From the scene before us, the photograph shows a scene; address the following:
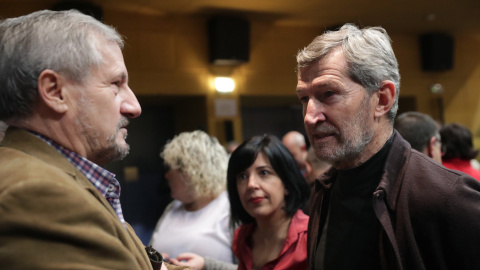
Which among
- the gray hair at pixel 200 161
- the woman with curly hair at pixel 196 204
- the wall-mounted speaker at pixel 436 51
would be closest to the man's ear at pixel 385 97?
the woman with curly hair at pixel 196 204

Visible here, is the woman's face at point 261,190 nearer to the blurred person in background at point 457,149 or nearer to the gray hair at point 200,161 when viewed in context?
the gray hair at point 200,161

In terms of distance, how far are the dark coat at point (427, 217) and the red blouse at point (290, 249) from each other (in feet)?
2.52

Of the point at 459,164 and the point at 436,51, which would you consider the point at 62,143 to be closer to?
the point at 459,164

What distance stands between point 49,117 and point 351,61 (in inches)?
33.7

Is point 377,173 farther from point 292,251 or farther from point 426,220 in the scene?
point 292,251

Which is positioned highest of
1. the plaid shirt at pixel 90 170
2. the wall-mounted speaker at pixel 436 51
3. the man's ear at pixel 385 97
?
the wall-mounted speaker at pixel 436 51

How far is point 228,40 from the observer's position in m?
5.91

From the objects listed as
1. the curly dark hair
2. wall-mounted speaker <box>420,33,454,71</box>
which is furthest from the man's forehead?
wall-mounted speaker <box>420,33,454,71</box>

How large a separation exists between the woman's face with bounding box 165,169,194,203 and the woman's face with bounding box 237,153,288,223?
2.21 ft

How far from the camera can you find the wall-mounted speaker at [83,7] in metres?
4.87

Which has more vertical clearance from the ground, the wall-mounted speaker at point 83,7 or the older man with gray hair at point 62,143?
the wall-mounted speaker at point 83,7

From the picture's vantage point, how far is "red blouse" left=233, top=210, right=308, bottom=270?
2.00 meters

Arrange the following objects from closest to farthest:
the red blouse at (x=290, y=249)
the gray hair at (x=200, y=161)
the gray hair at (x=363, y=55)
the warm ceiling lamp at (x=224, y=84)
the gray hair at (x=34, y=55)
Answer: the gray hair at (x=34, y=55) < the gray hair at (x=363, y=55) < the red blouse at (x=290, y=249) < the gray hair at (x=200, y=161) < the warm ceiling lamp at (x=224, y=84)

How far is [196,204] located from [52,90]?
1917 mm
